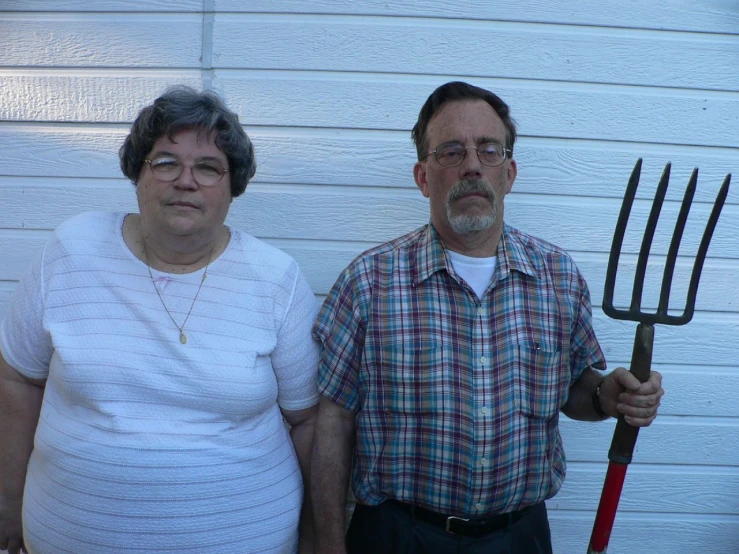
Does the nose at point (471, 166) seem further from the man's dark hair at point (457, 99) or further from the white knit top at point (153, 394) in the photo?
the white knit top at point (153, 394)

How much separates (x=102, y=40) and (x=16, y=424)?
1.31 meters

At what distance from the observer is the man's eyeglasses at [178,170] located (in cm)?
161

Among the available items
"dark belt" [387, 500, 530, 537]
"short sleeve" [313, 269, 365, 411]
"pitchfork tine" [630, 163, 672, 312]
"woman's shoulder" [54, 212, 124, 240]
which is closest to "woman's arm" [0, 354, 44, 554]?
"woman's shoulder" [54, 212, 124, 240]

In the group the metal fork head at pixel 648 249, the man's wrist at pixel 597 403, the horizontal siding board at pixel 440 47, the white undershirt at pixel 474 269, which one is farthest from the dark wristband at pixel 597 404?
the horizontal siding board at pixel 440 47

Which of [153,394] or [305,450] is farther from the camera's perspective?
[305,450]

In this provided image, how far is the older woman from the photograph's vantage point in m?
1.56

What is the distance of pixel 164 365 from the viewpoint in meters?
1.58

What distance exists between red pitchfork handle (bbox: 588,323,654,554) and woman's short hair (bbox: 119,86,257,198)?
1116 mm

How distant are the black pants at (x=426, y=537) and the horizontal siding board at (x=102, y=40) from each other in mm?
1606

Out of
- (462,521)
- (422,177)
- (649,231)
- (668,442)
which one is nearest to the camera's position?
(649,231)

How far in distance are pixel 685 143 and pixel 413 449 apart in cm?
147

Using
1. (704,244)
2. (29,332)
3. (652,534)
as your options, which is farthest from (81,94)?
(652,534)

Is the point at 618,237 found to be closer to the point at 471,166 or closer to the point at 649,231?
the point at 649,231

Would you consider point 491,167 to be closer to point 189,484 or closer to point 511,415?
point 511,415
